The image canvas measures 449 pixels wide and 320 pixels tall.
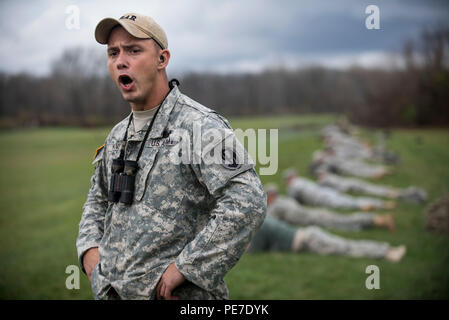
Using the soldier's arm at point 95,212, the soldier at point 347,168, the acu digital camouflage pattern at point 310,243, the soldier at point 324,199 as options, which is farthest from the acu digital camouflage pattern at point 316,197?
the soldier's arm at point 95,212

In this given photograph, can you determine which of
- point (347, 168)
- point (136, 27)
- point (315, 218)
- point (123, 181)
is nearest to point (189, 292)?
point (123, 181)

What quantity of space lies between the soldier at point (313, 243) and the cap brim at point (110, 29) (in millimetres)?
3703

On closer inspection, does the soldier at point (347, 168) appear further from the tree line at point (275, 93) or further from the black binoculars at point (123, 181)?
the black binoculars at point (123, 181)

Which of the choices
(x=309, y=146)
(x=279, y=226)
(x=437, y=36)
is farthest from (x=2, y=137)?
(x=437, y=36)

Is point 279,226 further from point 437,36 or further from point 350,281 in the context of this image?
point 437,36

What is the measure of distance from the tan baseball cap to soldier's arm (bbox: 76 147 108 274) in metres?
0.64

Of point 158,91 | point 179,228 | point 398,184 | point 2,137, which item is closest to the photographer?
point 179,228

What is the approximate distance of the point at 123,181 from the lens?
1.88m

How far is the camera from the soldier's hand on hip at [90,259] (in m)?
2.02

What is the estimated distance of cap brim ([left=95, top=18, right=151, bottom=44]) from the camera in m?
1.80

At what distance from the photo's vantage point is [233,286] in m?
4.39

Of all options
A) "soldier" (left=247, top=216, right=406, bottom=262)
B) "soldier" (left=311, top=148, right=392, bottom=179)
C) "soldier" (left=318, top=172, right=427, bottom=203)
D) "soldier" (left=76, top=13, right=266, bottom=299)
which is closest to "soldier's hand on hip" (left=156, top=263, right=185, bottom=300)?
"soldier" (left=76, top=13, right=266, bottom=299)

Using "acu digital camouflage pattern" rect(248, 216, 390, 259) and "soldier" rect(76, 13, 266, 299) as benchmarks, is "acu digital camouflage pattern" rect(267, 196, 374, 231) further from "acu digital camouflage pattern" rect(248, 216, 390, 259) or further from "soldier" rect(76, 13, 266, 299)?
"soldier" rect(76, 13, 266, 299)
